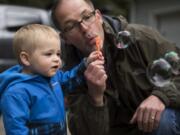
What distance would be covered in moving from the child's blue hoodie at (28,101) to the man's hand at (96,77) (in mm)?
170

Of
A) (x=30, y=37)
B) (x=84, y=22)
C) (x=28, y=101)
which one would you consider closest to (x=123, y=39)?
(x=84, y=22)

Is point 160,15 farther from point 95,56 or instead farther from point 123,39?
point 95,56

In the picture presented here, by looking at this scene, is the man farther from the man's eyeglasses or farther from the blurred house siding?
the blurred house siding

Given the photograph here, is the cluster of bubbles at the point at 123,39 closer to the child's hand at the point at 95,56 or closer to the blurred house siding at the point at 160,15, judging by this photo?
the child's hand at the point at 95,56

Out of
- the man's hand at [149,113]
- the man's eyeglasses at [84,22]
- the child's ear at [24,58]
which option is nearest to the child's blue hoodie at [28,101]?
the child's ear at [24,58]

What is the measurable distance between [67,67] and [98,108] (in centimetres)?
39

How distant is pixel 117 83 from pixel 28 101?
0.72 m

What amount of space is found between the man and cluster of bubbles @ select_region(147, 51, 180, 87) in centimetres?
5

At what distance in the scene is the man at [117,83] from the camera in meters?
3.49

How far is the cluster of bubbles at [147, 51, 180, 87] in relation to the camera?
11.9ft

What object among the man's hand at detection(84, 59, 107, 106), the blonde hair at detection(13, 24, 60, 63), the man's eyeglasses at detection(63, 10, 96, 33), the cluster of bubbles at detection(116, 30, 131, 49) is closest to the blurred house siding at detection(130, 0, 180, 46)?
the cluster of bubbles at detection(116, 30, 131, 49)

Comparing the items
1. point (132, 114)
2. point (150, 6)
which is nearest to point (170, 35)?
point (150, 6)

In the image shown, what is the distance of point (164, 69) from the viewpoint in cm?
374

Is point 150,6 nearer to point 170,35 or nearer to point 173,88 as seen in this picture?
point 170,35
